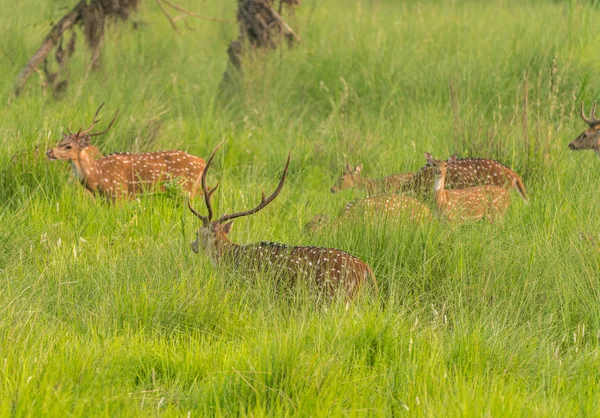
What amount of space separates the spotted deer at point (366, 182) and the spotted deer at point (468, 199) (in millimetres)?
299

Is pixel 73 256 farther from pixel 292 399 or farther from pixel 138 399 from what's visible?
pixel 292 399

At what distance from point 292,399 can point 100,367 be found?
31.6 inches

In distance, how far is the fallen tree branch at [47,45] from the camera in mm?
9859

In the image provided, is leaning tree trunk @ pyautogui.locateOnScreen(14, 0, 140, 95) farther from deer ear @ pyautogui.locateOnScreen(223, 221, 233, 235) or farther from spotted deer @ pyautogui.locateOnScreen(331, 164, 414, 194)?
deer ear @ pyautogui.locateOnScreen(223, 221, 233, 235)

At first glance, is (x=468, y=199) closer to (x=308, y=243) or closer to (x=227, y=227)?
(x=308, y=243)

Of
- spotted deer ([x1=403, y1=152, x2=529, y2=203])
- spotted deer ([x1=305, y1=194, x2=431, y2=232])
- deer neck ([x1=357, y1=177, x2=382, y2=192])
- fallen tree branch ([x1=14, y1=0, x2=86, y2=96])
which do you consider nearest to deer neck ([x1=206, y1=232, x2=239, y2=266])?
spotted deer ([x1=305, y1=194, x2=431, y2=232])

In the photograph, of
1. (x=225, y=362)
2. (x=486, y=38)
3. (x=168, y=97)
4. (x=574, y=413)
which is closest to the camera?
(x=574, y=413)

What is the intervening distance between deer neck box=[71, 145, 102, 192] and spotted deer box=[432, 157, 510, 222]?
2.56 m

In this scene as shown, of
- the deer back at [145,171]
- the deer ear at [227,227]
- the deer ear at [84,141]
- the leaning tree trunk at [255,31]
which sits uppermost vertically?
the leaning tree trunk at [255,31]

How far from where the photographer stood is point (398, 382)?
416 cm

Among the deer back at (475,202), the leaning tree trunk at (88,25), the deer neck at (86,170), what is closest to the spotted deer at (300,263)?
the deer back at (475,202)

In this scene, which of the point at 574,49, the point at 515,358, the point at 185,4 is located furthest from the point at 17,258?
the point at 185,4

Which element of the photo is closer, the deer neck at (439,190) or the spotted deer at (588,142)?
the deer neck at (439,190)

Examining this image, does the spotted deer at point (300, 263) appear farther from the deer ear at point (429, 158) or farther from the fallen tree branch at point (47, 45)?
the fallen tree branch at point (47, 45)
